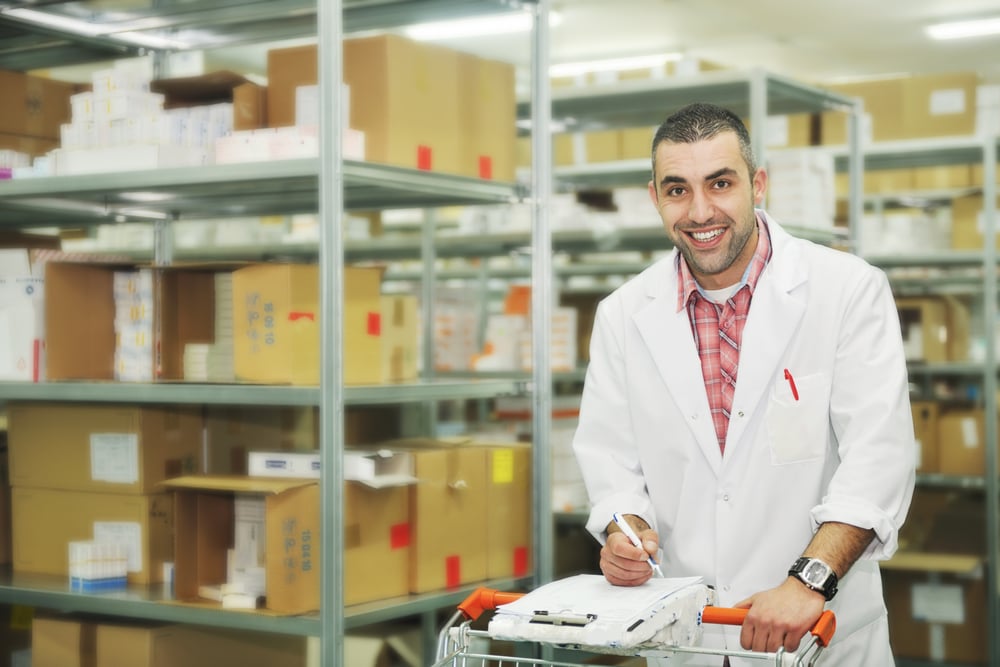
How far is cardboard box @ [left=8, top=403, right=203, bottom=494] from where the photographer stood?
326cm

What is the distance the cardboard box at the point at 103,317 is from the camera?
3.25 meters

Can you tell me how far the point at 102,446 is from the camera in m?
3.31

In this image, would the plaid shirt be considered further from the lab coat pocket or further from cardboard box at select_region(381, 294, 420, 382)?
cardboard box at select_region(381, 294, 420, 382)

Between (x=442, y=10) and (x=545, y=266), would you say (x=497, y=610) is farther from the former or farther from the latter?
(x=442, y=10)

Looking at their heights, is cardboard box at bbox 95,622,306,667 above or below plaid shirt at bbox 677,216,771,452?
below

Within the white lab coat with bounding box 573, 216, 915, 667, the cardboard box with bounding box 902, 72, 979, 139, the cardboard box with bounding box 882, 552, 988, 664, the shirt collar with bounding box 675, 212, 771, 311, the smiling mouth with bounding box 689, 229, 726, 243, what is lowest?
the cardboard box with bounding box 882, 552, 988, 664

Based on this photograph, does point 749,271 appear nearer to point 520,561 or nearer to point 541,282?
point 541,282

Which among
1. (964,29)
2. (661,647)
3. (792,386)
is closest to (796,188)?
(792,386)

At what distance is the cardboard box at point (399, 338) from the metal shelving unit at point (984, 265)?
2.92 meters

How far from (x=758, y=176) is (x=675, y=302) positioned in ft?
1.01

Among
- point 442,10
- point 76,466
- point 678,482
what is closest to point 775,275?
point 678,482

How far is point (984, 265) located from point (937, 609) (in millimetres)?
1664

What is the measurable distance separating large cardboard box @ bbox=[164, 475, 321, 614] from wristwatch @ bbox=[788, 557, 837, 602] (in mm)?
1268

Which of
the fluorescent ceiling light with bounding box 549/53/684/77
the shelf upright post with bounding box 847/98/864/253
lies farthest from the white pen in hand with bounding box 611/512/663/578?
the fluorescent ceiling light with bounding box 549/53/684/77
